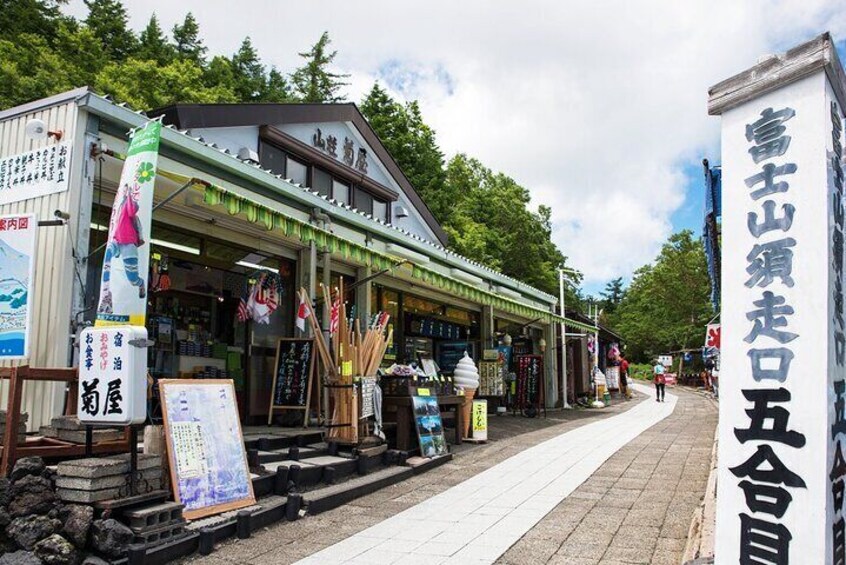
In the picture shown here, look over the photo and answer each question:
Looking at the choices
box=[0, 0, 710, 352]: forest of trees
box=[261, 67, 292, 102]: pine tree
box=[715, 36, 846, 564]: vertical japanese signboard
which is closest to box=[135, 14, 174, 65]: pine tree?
box=[0, 0, 710, 352]: forest of trees

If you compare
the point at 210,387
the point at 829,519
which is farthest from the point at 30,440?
the point at 829,519

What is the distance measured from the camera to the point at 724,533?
351cm

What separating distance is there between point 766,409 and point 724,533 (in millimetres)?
759

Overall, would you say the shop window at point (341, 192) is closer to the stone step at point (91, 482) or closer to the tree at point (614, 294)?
the stone step at point (91, 482)

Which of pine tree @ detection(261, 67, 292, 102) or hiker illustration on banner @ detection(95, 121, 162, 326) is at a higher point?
pine tree @ detection(261, 67, 292, 102)

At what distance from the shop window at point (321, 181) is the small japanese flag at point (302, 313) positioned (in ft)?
16.7

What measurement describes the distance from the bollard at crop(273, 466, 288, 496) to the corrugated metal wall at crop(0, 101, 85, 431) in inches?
96.9

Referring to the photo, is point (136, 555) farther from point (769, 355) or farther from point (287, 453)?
point (769, 355)

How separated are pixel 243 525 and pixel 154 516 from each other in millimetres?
917

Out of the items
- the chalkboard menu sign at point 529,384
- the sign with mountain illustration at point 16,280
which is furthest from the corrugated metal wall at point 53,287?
the chalkboard menu sign at point 529,384

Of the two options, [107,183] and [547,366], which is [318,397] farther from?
[547,366]

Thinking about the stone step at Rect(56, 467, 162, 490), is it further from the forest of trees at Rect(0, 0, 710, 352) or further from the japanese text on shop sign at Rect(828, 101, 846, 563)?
the forest of trees at Rect(0, 0, 710, 352)

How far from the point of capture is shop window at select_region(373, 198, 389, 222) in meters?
17.4

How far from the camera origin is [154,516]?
201 inches
